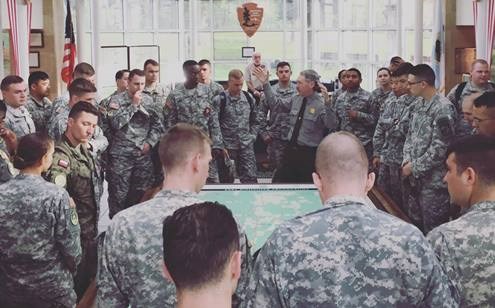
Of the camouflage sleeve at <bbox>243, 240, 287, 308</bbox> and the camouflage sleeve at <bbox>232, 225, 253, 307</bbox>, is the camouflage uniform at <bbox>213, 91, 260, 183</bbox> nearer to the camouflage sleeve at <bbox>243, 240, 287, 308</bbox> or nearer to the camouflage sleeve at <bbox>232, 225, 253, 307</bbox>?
the camouflage sleeve at <bbox>232, 225, 253, 307</bbox>

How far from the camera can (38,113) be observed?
26.6ft

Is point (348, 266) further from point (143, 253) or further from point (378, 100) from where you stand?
point (378, 100)

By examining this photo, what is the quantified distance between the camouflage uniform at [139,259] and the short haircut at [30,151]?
4.54 ft

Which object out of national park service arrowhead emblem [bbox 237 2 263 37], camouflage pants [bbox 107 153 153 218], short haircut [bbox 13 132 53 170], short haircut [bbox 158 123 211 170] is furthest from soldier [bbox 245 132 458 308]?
national park service arrowhead emblem [bbox 237 2 263 37]

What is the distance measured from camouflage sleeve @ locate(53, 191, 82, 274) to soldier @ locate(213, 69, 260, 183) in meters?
4.97

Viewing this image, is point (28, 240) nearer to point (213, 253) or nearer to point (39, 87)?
point (213, 253)

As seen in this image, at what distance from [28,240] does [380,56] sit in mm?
13384

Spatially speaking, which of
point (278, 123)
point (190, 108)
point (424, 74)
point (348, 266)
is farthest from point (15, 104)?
point (348, 266)

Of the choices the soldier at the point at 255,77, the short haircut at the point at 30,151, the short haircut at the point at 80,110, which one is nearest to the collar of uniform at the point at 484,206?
the short haircut at the point at 30,151

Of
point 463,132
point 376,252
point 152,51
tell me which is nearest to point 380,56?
point 152,51

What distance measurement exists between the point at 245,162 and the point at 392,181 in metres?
2.10

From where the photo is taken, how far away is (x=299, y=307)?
8.12ft

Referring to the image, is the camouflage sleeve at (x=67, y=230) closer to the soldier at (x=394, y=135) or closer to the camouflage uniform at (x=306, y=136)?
the soldier at (x=394, y=135)

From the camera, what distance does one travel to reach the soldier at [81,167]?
17.6 feet
